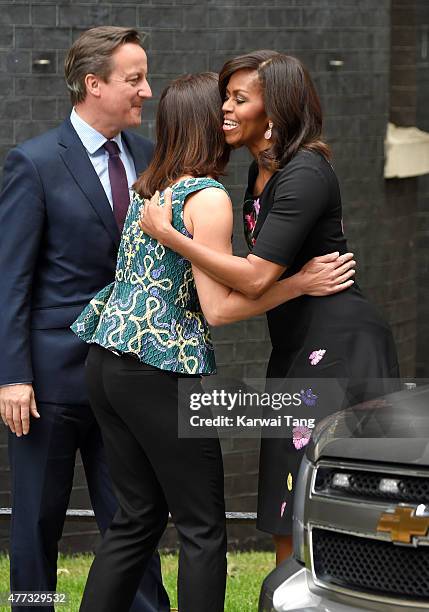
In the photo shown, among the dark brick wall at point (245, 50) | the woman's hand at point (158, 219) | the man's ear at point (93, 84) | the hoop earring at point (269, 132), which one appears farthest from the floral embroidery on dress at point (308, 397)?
the dark brick wall at point (245, 50)

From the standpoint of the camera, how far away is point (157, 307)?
4266 millimetres

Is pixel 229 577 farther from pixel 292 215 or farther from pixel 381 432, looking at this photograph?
pixel 381 432

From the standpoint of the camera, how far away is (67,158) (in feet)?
15.8

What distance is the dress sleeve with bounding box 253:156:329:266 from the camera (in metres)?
4.17

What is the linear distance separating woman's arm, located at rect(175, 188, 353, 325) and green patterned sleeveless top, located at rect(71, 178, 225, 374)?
0.17ft

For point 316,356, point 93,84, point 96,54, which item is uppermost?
point 96,54

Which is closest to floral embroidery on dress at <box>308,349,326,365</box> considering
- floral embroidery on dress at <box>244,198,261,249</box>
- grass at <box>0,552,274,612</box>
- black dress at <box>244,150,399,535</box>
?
black dress at <box>244,150,399,535</box>

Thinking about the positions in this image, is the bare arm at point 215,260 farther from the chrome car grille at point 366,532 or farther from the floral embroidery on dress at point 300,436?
the chrome car grille at point 366,532

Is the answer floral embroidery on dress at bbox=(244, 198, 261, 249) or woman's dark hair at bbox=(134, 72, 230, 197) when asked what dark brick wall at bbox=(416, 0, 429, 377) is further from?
woman's dark hair at bbox=(134, 72, 230, 197)

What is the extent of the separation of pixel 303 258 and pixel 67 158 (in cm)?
101

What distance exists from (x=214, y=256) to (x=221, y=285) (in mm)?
133

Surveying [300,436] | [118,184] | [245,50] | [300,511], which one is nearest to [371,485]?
[300,511]

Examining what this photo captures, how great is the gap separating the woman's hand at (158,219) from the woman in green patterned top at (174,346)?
0.03 m

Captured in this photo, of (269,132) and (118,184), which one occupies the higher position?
(269,132)
